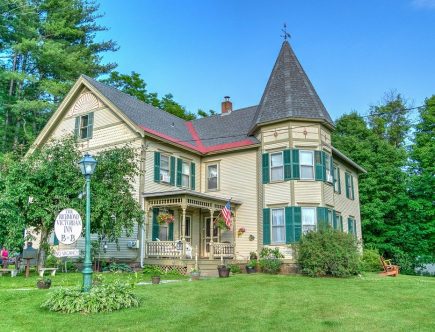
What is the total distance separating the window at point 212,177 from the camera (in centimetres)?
2192

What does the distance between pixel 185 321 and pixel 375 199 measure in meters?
24.7

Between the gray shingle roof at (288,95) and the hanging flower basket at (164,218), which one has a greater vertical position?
the gray shingle roof at (288,95)

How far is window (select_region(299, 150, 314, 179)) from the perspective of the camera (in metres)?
19.3

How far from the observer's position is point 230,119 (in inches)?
965

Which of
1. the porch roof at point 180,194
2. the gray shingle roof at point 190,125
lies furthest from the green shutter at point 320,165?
the porch roof at point 180,194

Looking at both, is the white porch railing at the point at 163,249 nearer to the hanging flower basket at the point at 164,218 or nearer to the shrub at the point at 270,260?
the hanging flower basket at the point at 164,218

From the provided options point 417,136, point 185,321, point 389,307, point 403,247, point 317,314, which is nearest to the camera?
point 185,321

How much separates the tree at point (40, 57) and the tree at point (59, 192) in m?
14.9

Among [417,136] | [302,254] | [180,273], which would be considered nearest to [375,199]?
[417,136]

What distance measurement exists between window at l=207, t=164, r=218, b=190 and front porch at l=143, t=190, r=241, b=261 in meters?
1.36

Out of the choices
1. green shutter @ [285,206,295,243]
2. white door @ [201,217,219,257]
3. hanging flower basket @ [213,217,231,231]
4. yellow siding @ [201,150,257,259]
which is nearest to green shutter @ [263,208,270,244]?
yellow siding @ [201,150,257,259]

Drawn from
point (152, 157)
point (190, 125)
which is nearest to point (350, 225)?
point (190, 125)

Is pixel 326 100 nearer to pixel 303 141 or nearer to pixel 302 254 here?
pixel 303 141

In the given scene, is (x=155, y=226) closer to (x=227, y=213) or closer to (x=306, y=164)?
(x=227, y=213)
